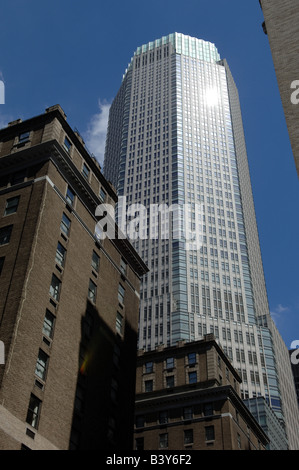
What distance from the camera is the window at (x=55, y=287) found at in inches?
1950

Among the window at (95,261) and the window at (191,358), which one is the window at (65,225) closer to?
the window at (95,261)

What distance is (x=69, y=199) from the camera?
57688mm

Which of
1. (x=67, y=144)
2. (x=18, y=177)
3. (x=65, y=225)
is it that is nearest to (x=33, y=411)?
(x=65, y=225)

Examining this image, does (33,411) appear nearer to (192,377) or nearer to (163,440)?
(163,440)

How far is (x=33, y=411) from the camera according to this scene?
41906 millimetres

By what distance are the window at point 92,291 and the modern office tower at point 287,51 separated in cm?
2862

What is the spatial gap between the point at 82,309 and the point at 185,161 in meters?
134

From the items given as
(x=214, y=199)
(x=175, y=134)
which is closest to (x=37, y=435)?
(x=214, y=199)

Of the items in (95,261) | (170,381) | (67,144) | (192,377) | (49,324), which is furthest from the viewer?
(170,381)

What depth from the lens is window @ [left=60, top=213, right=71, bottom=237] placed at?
54550 mm

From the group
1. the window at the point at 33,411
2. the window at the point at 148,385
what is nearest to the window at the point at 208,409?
the window at the point at 148,385

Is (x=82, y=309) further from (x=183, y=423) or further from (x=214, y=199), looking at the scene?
(x=214, y=199)

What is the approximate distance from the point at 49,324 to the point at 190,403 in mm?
35382

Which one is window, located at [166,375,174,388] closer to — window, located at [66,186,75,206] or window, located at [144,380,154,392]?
window, located at [144,380,154,392]
